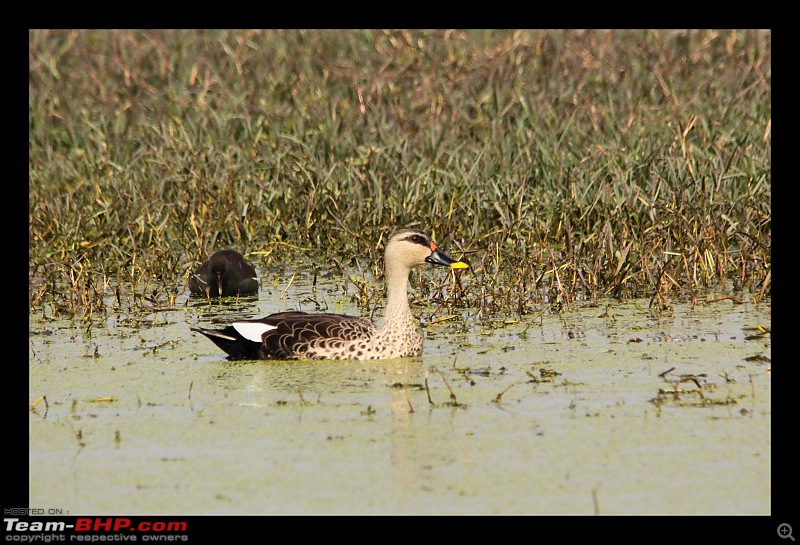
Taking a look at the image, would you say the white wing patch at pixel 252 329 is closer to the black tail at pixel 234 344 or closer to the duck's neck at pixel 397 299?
the black tail at pixel 234 344

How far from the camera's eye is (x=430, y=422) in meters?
6.40

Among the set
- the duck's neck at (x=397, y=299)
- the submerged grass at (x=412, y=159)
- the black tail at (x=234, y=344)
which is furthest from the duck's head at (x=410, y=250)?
the black tail at (x=234, y=344)

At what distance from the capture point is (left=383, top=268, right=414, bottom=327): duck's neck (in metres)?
8.14

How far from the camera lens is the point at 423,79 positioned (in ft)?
46.8

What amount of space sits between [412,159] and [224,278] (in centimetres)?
280

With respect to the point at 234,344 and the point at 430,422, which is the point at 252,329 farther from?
the point at 430,422

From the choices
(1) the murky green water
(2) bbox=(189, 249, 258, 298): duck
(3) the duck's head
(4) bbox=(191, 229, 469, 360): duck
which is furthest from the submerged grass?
(4) bbox=(191, 229, 469, 360): duck

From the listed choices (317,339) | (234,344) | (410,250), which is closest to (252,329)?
(234,344)

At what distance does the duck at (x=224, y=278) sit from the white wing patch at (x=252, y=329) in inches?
72.0

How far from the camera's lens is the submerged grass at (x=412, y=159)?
9734 millimetres

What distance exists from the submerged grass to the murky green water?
0.82 m

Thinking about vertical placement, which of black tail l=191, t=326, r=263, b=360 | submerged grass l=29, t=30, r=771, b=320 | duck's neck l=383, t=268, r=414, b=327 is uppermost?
submerged grass l=29, t=30, r=771, b=320

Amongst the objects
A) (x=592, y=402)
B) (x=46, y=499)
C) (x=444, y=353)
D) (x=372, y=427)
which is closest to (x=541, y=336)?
(x=444, y=353)

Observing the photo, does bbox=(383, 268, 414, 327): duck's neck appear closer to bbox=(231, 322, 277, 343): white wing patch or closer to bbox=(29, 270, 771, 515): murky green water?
bbox=(29, 270, 771, 515): murky green water
